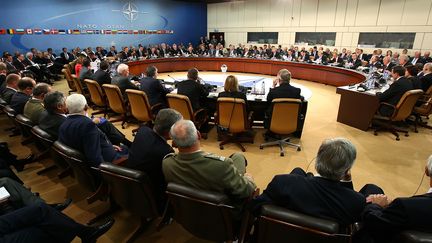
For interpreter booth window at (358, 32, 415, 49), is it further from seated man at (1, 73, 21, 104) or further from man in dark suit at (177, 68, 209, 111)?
seated man at (1, 73, 21, 104)

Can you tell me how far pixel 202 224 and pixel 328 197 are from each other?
830 millimetres

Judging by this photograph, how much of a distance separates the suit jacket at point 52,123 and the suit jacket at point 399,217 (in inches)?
117

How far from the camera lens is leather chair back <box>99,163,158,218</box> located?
1748 mm

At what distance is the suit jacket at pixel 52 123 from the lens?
2752 mm

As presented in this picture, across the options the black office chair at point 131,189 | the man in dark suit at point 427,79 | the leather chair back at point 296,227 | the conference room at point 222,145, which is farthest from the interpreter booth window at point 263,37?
the leather chair back at point 296,227

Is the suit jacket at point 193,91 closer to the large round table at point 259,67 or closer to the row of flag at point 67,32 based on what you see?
the large round table at point 259,67

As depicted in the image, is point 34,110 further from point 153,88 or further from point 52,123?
point 153,88

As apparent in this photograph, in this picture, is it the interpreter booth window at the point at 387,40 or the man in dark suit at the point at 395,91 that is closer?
the man in dark suit at the point at 395,91

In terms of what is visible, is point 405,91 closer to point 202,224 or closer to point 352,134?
point 352,134

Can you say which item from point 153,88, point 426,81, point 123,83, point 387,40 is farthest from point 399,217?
point 387,40

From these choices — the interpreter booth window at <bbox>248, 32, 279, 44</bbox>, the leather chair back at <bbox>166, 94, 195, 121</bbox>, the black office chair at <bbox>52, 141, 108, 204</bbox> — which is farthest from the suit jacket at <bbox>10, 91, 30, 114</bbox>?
the interpreter booth window at <bbox>248, 32, 279, 44</bbox>

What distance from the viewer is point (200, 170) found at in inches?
65.6

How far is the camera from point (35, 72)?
9.16m

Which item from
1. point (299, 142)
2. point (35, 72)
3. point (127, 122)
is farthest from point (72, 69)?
point (299, 142)
